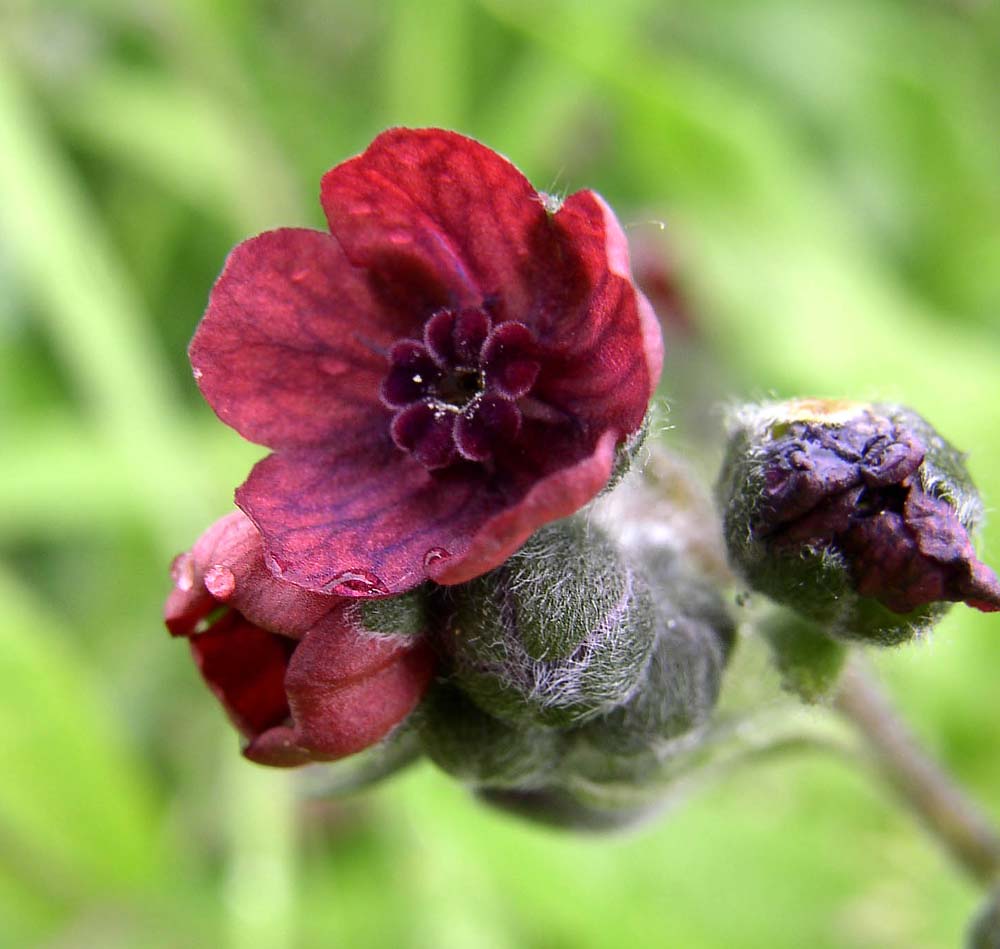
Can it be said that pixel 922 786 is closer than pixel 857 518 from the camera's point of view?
No

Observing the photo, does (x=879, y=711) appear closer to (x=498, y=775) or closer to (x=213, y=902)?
(x=498, y=775)

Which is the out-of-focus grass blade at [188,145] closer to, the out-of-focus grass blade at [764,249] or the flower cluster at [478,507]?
the out-of-focus grass blade at [764,249]

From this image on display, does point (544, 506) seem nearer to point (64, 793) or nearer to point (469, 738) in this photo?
point (469, 738)

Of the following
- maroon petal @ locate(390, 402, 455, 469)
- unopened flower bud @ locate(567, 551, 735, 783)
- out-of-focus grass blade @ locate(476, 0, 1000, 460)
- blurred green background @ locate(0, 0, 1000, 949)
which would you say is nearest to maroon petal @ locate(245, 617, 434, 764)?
maroon petal @ locate(390, 402, 455, 469)

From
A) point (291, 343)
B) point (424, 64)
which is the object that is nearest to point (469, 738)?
point (291, 343)

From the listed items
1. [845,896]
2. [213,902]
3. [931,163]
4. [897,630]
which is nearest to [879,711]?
[897,630]

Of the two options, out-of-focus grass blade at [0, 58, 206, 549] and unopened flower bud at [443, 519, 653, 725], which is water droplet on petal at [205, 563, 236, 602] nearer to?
unopened flower bud at [443, 519, 653, 725]
